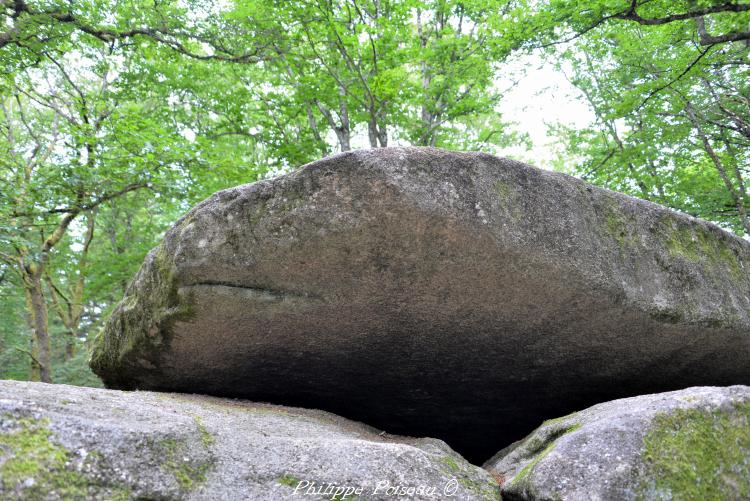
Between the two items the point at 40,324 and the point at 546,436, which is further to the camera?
the point at 40,324

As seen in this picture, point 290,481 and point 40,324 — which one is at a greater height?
point 40,324

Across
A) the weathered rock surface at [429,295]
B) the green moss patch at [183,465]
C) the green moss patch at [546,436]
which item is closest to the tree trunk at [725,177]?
the weathered rock surface at [429,295]

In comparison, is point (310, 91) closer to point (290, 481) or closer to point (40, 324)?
point (40, 324)

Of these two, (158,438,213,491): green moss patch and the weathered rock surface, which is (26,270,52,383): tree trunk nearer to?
the weathered rock surface

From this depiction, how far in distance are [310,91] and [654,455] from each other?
9.47 meters

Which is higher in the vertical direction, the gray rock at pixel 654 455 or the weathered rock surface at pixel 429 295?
the weathered rock surface at pixel 429 295

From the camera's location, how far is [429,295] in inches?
128

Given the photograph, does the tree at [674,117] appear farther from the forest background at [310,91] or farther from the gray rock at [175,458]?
the gray rock at [175,458]

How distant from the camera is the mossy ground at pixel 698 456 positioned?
247 cm

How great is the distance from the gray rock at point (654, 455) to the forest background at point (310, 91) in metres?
5.48

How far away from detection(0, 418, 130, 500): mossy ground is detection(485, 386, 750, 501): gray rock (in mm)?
1842

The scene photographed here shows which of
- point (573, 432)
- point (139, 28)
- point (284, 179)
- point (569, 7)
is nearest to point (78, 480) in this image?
point (284, 179)

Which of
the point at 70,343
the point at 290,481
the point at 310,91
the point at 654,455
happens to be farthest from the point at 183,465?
the point at 70,343

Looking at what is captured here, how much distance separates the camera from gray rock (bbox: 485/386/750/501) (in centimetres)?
241
